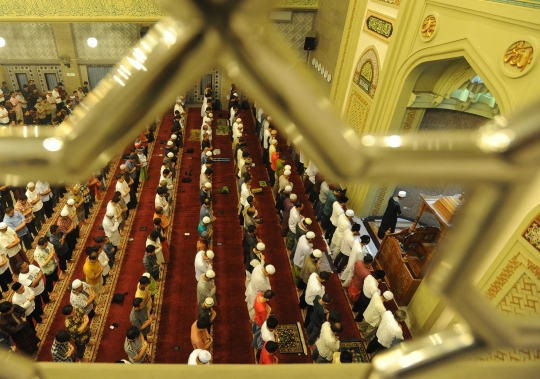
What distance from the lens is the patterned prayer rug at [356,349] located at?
530cm

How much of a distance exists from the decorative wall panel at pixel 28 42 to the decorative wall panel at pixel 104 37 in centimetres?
93

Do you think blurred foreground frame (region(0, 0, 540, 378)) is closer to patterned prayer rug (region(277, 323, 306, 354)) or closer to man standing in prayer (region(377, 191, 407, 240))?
patterned prayer rug (region(277, 323, 306, 354))

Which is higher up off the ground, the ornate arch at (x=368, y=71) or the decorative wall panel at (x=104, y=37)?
the ornate arch at (x=368, y=71)

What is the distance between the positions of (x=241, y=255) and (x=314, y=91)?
22.4 feet

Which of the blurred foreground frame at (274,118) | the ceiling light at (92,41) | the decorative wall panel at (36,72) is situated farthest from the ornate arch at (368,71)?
the decorative wall panel at (36,72)

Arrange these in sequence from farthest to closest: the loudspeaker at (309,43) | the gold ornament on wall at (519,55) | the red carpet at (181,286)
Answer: the loudspeaker at (309,43), the red carpet at (181,286), the gold ornament on wall at (519,55)

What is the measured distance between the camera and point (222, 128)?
1247 cm

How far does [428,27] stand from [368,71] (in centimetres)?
198

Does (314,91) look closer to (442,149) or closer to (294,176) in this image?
(442,149)

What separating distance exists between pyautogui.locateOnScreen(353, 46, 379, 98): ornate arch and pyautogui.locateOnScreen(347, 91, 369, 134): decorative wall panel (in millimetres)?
252

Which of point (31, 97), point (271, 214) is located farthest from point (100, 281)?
point (31, 97)

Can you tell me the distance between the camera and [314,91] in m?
0.35

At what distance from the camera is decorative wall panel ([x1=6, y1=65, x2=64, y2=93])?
13.1 metres

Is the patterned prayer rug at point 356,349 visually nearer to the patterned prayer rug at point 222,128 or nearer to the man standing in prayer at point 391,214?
the man standing in prayer at point 391,214
